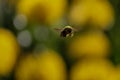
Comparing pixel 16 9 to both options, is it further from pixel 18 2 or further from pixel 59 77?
pixel 59 77

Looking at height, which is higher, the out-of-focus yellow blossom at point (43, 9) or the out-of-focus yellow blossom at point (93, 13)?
the out-of-focus yellow blossom at point (43, 9)

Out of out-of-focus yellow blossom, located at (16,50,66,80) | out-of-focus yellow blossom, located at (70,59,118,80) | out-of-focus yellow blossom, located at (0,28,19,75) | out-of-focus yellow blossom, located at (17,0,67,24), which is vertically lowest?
out-of-focus yellow blossom, located at (70,59,118,80)

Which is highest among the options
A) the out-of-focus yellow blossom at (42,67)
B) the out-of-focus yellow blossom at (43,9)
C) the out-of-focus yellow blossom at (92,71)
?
the out-of-focus yellow blossom at (43,9)

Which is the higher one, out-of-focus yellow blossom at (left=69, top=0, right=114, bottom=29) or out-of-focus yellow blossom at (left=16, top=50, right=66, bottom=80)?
out-of-focus yellow blossom at (left=69, top=0, right=114, bottom=29)

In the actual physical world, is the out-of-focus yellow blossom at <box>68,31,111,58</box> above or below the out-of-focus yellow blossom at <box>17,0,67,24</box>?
below

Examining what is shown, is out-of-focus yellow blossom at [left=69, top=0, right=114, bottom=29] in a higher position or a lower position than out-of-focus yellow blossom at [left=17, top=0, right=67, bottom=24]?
lower

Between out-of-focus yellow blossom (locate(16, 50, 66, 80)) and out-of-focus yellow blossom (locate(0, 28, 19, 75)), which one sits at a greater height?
out-of-focus yellow blossom (locate(0, 28, 19, 75))
